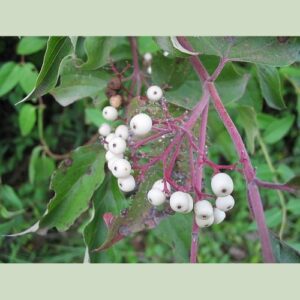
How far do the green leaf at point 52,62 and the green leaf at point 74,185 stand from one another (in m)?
0.23

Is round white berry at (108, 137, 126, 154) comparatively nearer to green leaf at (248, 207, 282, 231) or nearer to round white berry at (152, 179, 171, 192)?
round white berry at (152, 179, 171, 192)

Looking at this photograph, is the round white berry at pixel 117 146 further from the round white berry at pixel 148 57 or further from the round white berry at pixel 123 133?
the round white berry at pixel 148 57

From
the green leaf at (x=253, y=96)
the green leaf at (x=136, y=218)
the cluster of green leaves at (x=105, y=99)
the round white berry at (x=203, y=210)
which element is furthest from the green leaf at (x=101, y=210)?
the green leaf at (x=253, y=96)

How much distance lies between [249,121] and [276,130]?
29 cm

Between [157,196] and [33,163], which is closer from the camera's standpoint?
[157,196]

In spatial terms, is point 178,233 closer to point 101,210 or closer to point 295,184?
point 101,210

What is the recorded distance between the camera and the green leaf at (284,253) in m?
0.62

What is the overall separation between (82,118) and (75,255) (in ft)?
1.64

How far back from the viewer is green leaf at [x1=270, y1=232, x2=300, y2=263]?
62 centimetres

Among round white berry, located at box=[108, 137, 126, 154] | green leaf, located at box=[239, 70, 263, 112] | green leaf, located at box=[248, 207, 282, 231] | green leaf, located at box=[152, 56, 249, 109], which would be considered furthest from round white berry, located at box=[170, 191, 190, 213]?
green leaf, located at box=[248, 207, 282, 231]

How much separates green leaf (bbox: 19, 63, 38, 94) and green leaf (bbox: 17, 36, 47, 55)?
34 millimetres

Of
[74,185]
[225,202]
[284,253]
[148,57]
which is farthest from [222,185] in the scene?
[148,57]

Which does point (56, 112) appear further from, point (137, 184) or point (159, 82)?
point (137, 184)

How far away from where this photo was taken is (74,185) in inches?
33.3
